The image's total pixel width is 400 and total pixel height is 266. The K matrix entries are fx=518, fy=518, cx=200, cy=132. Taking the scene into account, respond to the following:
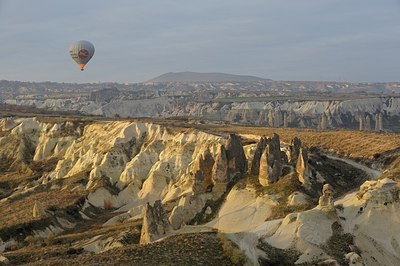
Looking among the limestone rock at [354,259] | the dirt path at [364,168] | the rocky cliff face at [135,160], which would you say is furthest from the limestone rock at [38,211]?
the limestone rock at [354,259]

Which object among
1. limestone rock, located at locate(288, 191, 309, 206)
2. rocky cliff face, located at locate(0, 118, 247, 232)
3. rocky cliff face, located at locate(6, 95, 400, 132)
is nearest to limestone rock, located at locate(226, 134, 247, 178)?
rocky cliff face, located at locate(0, 118, 247, 232)

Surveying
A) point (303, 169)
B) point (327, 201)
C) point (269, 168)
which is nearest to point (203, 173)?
point (269, 168)

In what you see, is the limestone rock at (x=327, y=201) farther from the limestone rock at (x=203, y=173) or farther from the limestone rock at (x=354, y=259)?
the limestone rock at (x=203, y=173)

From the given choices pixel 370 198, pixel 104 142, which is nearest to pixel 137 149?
pixel 104 142

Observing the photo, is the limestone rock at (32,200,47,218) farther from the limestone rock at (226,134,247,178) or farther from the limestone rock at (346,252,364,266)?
the limestone rock at (346,252,364,266)

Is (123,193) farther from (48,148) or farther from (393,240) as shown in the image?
(393,240)

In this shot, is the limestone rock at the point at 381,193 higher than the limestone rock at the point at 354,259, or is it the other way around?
the limestone rock at the point at 381,193
